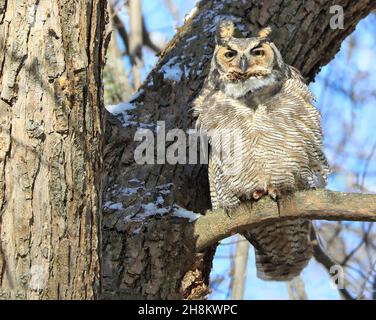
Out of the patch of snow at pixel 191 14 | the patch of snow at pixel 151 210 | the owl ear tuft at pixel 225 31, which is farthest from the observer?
the patch of snow at pixel 191 14

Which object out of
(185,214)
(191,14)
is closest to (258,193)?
(185,214)

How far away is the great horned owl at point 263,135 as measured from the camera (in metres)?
3.58

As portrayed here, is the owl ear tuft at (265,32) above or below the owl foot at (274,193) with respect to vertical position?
above

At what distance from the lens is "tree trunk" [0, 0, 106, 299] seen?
2113 millimetres

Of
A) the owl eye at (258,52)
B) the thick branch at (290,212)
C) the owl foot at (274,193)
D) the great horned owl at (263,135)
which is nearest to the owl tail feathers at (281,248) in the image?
the great horned owl at (263,135)

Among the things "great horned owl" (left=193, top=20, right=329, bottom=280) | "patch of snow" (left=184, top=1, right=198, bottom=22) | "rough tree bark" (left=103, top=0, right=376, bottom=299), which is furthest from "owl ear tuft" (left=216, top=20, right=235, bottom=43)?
"patch of snow" (left=184, top=1, right=198, bottom=22)

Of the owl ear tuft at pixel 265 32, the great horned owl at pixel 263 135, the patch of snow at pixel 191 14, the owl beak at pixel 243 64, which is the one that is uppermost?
the patch of snow at pixel 191 14

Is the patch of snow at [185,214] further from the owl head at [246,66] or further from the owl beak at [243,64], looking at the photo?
the owl beak at [243,64]

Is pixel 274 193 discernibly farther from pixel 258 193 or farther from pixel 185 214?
pixel 185 214

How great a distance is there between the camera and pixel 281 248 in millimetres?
4027

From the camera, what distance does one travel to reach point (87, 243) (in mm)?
2211

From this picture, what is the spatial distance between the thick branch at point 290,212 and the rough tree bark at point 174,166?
11 cm

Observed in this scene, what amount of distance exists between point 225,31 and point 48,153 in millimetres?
2124

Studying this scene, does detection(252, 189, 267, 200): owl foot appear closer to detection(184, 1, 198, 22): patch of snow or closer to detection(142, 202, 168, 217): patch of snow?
detection(142, 202, 168, 217): patch of snow
